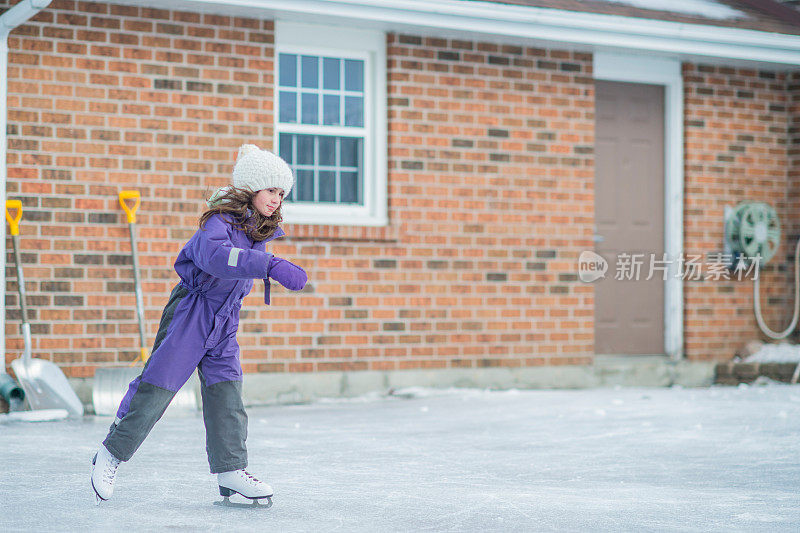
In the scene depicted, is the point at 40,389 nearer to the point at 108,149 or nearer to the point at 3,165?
the point at 3,165

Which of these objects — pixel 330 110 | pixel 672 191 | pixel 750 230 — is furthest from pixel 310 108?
pixel 750 230

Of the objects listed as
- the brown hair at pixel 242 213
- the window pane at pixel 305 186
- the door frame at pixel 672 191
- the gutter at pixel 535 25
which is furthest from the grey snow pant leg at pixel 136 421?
the door frame at pixel 672 191

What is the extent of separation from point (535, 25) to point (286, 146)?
2.22 m

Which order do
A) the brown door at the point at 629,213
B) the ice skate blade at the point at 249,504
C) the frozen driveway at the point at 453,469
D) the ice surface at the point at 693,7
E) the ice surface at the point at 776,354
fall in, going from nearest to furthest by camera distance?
1. the frozen driveway at the point at 453,469
2. the ice skate blade at the point at 249,504
3. the ice surface at the point at 693,7
4. the brown door at the point at 629,213
5. the ice surface at the point at 776,354

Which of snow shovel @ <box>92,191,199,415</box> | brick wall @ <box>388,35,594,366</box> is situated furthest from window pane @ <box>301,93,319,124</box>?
snow shovel @ <box>92,191,199,415</box>

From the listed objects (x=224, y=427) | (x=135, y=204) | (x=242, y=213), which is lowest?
(x=224, y=427)

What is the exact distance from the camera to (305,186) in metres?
9.53

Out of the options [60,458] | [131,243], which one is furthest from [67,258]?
[60,458]

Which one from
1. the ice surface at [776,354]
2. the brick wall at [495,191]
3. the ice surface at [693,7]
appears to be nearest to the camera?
the brick wall at [495,191]

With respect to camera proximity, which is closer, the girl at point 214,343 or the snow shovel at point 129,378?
the girl at point 214,343

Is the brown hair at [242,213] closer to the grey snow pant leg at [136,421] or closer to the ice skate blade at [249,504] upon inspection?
the grey snow pant leg at [136,421]

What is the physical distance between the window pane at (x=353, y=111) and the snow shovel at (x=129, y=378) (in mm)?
1931

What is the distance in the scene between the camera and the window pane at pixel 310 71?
953 centimetres

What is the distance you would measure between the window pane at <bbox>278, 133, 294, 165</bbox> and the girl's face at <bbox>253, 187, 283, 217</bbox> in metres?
4.54
